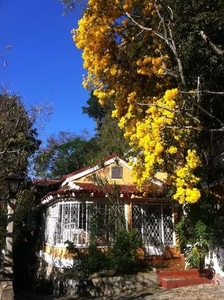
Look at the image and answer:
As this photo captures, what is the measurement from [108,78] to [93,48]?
1170mm

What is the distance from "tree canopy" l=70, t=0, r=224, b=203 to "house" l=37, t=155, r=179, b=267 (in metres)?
3.42

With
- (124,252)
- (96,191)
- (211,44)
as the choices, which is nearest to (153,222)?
(96,191)

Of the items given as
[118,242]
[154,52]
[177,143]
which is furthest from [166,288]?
[154,52]

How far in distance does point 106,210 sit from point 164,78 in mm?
6011

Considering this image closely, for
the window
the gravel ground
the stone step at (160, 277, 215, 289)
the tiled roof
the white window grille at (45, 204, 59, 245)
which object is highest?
the window

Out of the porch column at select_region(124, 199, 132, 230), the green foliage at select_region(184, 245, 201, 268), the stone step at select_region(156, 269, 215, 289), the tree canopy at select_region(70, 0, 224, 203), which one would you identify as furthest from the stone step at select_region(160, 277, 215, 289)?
the porch column at select_region(124, 199, 132, 230)

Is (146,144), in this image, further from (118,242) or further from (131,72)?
(118,242)

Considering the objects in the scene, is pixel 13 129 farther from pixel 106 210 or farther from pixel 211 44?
pixel 211 44

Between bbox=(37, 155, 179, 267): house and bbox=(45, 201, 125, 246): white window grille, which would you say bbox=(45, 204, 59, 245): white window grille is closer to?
bbox=(37, 155, 179, 267): house

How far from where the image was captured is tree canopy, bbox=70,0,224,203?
1005 centimetres

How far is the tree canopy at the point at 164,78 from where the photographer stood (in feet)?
33.0

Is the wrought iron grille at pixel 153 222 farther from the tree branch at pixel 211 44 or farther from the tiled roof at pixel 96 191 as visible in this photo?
the tree branch at pixel 211 44

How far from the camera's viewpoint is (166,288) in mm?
12211

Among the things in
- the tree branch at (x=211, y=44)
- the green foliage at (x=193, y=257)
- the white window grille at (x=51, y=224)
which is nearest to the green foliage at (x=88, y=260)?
the white window grille at (x=51, y=224)
